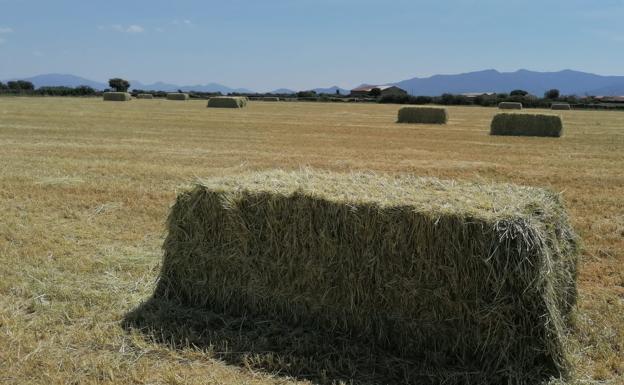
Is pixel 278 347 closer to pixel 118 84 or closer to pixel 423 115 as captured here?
pixel 423 115

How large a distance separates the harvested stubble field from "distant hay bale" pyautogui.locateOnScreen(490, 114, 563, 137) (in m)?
8.29

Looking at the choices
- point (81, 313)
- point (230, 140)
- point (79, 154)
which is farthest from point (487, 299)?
point (230, 140)

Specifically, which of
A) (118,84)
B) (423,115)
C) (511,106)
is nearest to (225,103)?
(423,115)

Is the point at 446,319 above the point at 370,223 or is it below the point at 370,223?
below

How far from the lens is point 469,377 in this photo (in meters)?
3.95

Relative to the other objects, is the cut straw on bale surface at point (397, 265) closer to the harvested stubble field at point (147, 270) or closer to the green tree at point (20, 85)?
the harvested stubble field at point (147, 270)

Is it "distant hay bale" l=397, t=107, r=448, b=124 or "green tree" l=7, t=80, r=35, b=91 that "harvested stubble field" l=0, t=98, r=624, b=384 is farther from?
"green tree" l=7, t=80, r=35, b=91

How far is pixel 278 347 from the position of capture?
14.2ft

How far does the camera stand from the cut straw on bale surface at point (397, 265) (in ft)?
12.8

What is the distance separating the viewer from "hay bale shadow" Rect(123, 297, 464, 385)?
13.0 feet

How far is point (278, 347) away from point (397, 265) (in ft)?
3.59

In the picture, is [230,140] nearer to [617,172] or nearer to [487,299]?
[617,172]

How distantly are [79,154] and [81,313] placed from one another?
1105 cm

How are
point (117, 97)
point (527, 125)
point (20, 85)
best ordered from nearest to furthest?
1. point (527, 125)
2. point (117, 97)
3. point (20, 85)
